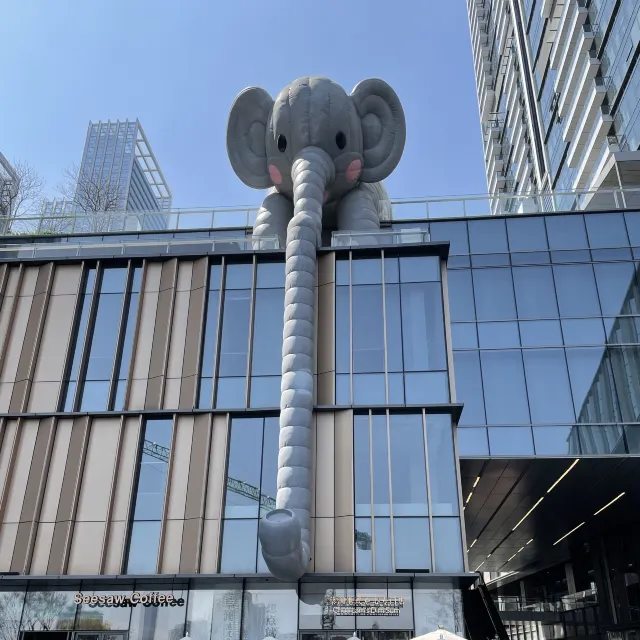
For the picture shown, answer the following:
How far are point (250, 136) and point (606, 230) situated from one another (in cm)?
1384

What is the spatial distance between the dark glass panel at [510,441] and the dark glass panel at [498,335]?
3182 mm

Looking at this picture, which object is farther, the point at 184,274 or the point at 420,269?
the point at 184,274

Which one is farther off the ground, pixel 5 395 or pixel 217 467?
pixel 5 395

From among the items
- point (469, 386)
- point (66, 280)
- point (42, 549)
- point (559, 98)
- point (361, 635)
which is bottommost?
point (361, 635)

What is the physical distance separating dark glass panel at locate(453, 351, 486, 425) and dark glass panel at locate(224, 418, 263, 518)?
7.87m

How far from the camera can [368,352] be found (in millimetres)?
20875

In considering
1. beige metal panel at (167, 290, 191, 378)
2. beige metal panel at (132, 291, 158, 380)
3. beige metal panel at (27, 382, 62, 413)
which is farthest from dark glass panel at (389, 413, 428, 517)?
beige metal panel at (27, 382, 62, 413)

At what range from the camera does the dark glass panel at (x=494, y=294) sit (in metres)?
26.4

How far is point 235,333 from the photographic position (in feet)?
70.9

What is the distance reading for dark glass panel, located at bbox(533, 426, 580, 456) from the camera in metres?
23.3

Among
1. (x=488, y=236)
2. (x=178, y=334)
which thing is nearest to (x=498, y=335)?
(x=488, y=236)

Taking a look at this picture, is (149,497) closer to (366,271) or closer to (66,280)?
(66,280)

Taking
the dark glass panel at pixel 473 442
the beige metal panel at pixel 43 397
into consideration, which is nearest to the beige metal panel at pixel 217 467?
the beige metal panel at pixel 43 397

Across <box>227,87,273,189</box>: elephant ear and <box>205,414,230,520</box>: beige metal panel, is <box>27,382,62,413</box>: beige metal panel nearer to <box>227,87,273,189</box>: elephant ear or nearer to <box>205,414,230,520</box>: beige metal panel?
<box>205,414,230,520</box>: beige metal panel
